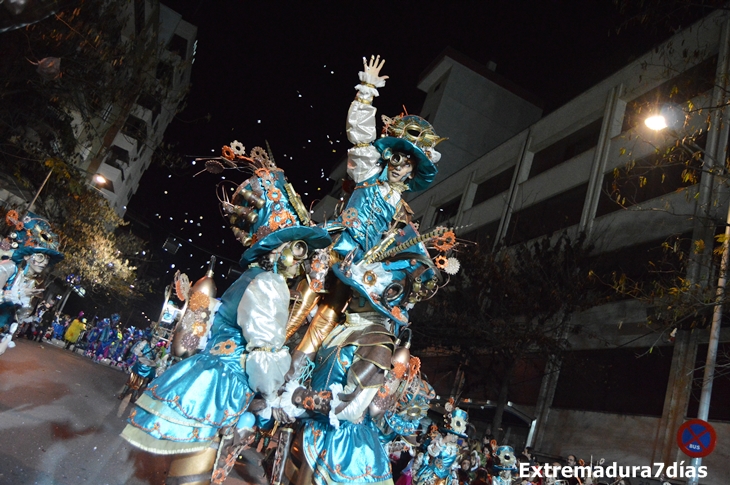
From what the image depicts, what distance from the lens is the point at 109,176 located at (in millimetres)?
37094

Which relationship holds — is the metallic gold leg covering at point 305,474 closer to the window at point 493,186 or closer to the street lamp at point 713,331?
the street lamp at point 713,331

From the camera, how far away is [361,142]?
16.7 ft

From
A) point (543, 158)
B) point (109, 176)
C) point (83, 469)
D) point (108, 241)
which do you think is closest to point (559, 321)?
point (543, 158)

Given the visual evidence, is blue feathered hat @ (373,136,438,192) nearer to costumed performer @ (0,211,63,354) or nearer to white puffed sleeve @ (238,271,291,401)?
white puffed sleeve @ (238,271,291,401)

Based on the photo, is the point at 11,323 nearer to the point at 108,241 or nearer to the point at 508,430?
the point at 508,430

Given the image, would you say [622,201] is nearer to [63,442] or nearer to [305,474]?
[305,474]

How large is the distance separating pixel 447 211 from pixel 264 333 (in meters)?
26.3

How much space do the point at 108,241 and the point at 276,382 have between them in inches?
1114

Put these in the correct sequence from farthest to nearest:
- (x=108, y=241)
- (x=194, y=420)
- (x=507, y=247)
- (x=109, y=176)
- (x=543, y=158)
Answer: (x=109, y=176), (x=108, y=241), (x=543, y=158), (x=507, y=247), (x=194, y=420)

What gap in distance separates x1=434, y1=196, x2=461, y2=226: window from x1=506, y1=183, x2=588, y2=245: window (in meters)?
5.57

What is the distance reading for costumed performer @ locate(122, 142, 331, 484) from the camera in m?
3.32

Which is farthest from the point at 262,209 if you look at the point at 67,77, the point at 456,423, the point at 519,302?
the point at 519,302

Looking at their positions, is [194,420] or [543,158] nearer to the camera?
[194,420]

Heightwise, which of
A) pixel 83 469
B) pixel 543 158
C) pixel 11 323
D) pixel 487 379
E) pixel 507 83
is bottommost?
pixel 83 469
